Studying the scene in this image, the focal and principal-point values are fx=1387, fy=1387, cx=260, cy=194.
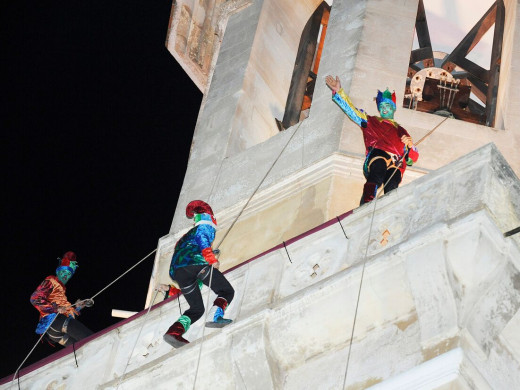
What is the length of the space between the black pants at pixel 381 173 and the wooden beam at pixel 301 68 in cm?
475

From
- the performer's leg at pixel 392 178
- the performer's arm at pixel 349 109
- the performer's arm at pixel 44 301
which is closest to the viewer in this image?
the performer's leg at pixel 392 178

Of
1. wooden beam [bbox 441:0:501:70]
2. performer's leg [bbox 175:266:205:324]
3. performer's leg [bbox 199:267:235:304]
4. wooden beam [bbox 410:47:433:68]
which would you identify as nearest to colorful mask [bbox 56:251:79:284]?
performer's leg [bbox 175:266:205:324]

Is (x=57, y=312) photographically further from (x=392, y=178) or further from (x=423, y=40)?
(x=423, y=40)

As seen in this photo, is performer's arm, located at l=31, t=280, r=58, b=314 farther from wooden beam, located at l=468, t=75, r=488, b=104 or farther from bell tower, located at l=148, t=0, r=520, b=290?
wooden beam, located at l=468, t=75, r=488, b=104

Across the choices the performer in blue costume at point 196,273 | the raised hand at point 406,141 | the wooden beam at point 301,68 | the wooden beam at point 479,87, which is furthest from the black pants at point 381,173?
the wooden beam at point 479,87

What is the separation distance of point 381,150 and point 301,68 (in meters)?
5.64

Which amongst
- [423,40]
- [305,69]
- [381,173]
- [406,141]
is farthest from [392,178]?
[423,40]

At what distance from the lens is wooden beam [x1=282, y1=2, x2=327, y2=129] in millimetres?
18234

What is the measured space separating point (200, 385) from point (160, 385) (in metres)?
0.39

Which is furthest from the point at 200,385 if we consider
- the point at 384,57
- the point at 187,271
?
the point at 384,57

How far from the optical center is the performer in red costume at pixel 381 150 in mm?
13180

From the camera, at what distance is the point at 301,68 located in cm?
1881

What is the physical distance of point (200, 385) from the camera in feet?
37.2

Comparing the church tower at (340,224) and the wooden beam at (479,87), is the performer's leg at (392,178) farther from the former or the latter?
the wooden beam at (479,87)
